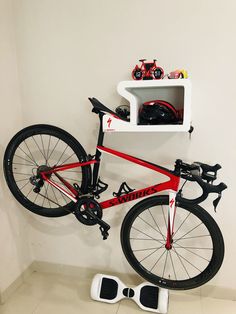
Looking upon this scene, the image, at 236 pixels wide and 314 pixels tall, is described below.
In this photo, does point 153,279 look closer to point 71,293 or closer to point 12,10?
point 71,293

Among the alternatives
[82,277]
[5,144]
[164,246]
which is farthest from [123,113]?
[82,277]

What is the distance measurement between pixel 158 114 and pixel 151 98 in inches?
9.1

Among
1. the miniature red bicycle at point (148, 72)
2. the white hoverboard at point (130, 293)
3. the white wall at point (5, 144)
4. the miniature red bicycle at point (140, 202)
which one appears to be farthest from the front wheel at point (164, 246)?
the white wall at point (5, 144)

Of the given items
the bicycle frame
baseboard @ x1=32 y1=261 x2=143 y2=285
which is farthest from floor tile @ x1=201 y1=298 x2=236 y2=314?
the bicycle frame

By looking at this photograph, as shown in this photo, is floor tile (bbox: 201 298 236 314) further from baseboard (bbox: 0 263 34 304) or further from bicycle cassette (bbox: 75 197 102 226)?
baseboard (bbox: 0 263 34 304)

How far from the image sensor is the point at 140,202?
5.02 feet

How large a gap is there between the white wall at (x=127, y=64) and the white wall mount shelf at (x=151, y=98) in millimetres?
128

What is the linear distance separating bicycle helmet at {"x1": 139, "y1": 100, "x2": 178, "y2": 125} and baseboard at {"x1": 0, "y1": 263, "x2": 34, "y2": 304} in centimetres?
144

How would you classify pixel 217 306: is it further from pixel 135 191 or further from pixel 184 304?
pixel 135 191

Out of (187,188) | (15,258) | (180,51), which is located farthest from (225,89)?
(15,258)

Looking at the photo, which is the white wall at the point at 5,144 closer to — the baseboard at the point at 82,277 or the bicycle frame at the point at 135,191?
the baseboard at the point at 82,277

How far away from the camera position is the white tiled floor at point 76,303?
5.51 ft

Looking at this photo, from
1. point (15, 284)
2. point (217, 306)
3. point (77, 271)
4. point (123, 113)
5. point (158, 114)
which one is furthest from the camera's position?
point (77, 271)

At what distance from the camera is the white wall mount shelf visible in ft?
4.27
